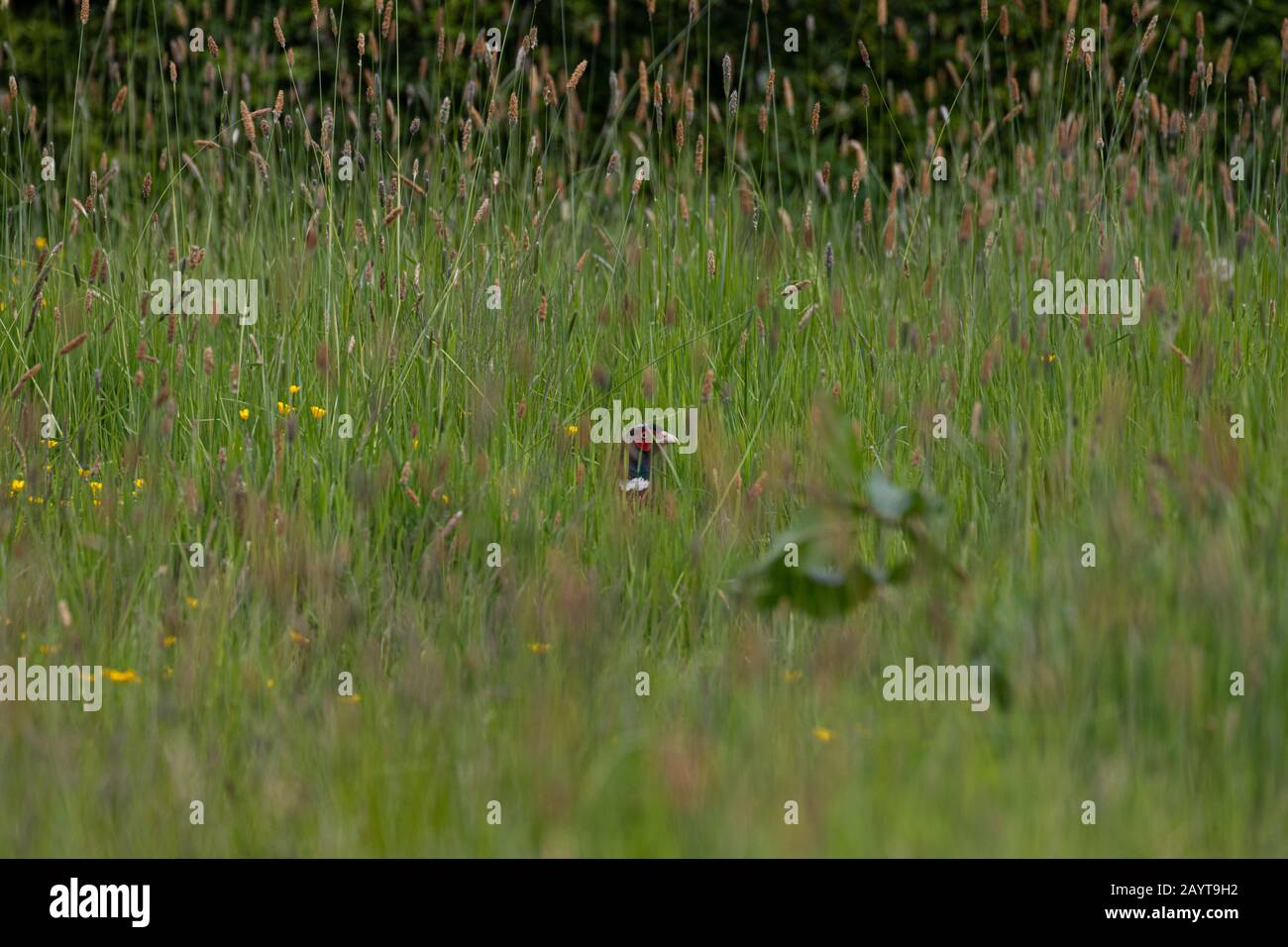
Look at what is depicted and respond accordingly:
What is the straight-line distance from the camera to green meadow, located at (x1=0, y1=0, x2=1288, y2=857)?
1927 mm

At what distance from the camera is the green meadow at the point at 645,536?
193 centimetres

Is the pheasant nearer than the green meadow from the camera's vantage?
No

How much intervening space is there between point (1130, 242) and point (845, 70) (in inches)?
98.3

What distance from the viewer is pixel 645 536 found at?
279 centimetres

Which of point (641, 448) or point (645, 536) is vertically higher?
point (641, 448)

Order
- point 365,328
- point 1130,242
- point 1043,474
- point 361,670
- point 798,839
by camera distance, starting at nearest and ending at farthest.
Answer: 1. point 798,839
2. point 361,670
3. point 1043,474
4. point 365,328
5. point 1130,242

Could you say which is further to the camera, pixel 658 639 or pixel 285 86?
pixel 285 86

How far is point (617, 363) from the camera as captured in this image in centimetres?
358

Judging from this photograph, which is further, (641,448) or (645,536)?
(641,448)

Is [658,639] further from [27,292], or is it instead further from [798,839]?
[27,292]

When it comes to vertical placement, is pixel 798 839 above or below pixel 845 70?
below

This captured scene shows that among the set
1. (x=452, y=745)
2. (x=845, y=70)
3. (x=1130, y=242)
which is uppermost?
(x=845, y=70)

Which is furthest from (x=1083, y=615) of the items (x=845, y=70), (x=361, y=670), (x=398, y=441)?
(x=845, y=70)

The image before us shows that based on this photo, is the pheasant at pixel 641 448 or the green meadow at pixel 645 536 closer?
the green meadow at pixel 645 536
